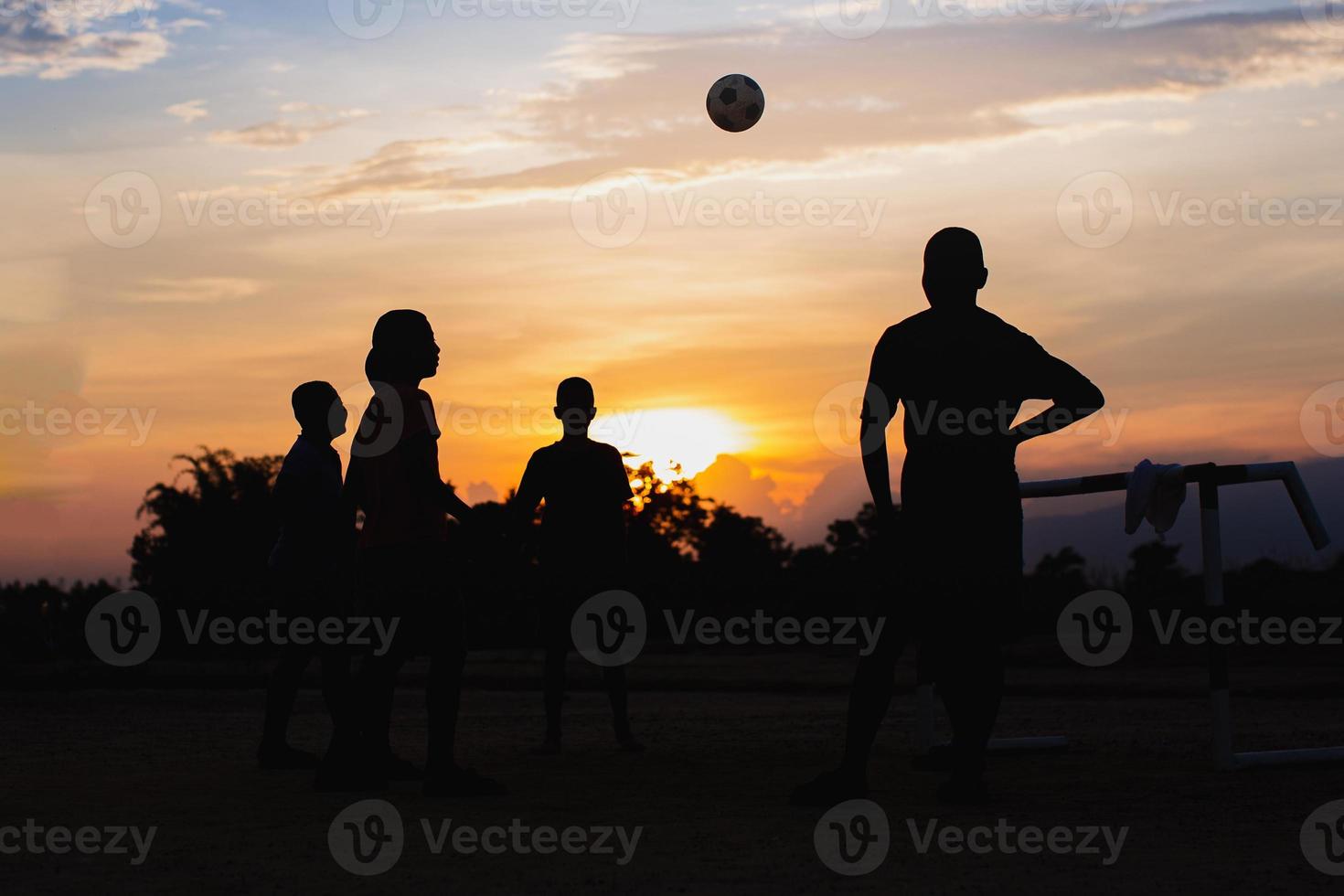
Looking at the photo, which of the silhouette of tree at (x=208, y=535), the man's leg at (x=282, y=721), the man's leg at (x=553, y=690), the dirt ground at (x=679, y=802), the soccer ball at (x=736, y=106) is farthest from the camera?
the silhouette of tree at (x=208, y=535)

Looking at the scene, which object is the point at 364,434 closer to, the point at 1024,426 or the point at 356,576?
the point at 356,576

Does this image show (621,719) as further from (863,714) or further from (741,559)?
(741,559)

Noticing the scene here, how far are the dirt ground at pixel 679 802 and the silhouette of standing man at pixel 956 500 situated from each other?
41 cm

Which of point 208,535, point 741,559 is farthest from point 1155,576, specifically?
point 208,535

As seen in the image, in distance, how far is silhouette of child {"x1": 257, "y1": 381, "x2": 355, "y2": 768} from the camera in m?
7.74

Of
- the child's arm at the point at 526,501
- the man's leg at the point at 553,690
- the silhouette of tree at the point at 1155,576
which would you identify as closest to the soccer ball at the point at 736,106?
the child's arm at the point at 526,501

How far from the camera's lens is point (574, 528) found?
911cm

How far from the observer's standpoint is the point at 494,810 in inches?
248

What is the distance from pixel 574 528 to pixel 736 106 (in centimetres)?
604

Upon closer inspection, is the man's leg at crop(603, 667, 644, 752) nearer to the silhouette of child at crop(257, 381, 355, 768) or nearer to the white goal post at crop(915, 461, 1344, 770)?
the silhouette of child at crop(257, 381, 355, 768)

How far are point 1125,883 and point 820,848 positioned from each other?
1064 millimetres

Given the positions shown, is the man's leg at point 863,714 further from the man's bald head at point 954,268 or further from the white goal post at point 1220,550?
the white goal post at point 1220,550

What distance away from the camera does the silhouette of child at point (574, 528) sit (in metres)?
9.04

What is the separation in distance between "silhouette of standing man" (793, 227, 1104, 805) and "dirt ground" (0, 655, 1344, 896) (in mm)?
414
